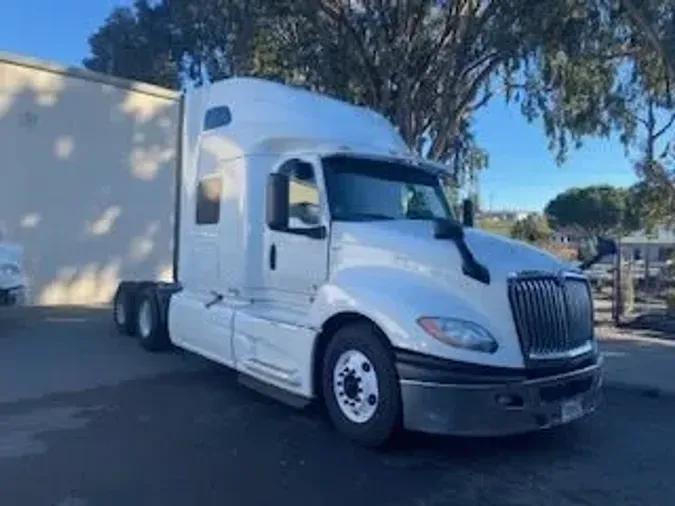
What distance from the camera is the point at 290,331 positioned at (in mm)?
7980

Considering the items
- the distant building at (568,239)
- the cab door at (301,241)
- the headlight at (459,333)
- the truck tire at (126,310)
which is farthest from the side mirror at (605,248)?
the distant building at (568,239)

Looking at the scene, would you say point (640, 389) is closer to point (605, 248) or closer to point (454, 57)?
point (605, 248)

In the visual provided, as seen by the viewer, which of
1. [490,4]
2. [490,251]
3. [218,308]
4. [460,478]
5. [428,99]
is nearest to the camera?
[460,478]

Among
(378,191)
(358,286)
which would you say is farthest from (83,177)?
(358,286)

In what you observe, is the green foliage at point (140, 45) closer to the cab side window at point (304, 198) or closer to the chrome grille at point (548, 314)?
the cab side window at point (304, 198)

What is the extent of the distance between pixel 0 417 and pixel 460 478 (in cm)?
427

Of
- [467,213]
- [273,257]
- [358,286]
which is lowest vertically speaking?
[358,286]

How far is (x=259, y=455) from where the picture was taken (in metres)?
6.77

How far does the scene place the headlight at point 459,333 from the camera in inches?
263

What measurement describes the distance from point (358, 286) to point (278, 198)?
143cm

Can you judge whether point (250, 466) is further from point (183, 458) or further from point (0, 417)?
point (0, 417)

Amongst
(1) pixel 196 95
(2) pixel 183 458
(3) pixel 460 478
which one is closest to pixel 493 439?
(3) pixel 460 478

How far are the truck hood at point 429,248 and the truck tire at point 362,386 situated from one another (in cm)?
72

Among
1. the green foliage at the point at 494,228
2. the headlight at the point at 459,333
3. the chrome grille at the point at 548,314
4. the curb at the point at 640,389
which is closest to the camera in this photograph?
the headlight at the point at 459,333
